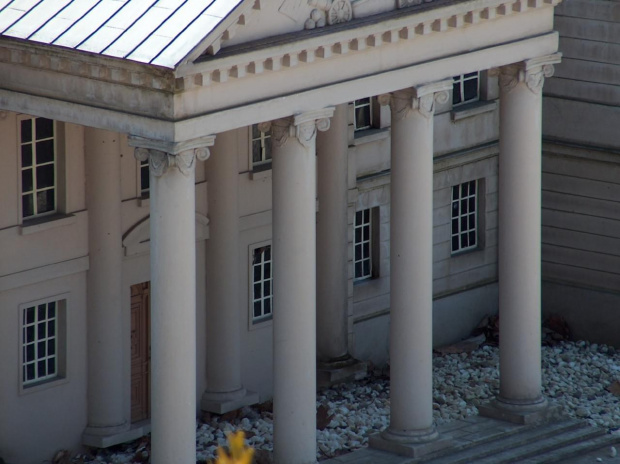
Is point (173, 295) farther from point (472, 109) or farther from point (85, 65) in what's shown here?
point (472, 109)

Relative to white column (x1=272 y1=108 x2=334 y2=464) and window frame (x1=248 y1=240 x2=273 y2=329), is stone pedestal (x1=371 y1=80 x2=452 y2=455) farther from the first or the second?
window frame (x1=248 y1=240 x2=273 y2=329)

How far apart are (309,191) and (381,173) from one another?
8.27 meters

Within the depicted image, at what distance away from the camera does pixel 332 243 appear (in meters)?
30.2

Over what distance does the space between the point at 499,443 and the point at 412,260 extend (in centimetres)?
A: 408

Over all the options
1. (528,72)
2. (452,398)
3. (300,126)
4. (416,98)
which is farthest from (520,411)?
(300,126)

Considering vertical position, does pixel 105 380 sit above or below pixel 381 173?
below

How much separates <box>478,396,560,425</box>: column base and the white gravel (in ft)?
2.95

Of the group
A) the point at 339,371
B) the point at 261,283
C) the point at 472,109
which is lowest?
the point at 339,371

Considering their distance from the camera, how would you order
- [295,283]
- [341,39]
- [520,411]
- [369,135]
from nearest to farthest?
[341,39]
[295,283]
[520,411]
[369,135]

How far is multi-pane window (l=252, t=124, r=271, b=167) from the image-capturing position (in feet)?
94.8

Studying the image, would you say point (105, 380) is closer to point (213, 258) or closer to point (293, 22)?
point (213, 258)

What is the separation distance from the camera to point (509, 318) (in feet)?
91.0

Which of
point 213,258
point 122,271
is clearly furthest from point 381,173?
point 122,271

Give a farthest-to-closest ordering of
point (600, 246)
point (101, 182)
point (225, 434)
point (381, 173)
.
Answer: point (600, 246) < point (381, 173) < point (225, 434) < point (101, 182)
